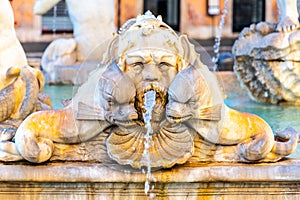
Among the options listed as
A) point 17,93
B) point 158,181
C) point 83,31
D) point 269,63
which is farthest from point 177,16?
point 158,181

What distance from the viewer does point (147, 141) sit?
321cm

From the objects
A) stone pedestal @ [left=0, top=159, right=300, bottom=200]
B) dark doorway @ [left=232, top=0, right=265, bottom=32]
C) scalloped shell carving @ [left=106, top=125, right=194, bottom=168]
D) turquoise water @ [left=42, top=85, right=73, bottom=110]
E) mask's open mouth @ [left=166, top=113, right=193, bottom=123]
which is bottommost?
dark doorway @ [left=232, top=0, right=265, bottom=32]

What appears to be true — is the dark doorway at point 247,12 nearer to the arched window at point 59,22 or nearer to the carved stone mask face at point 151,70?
the arched window at point 59,22

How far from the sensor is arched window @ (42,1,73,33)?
19.9m

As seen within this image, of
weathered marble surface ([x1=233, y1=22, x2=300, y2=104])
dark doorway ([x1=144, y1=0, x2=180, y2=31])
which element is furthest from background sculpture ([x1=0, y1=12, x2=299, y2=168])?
dark doorway ([x1=144, y1=0, x2=180, y2=31])

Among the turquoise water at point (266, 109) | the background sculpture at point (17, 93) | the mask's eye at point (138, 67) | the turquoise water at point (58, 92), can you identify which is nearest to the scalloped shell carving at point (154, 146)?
the mask's eye at point (138, 67)

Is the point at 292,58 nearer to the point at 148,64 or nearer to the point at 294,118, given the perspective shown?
the point at 294,118

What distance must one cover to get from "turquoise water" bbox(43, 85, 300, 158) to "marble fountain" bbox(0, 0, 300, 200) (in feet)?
5.52

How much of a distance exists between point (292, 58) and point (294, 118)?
659 mm

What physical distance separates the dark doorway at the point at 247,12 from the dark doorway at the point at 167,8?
1429mm

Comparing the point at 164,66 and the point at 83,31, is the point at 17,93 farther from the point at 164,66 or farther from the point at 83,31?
the point at 83,31

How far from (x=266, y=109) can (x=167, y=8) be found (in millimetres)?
15566

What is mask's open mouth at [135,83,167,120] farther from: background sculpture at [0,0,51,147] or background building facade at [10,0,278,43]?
background building facade at [10,0,278,43]

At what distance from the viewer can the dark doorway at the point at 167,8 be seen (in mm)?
21594
